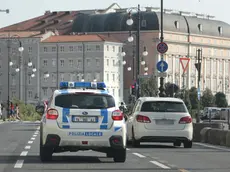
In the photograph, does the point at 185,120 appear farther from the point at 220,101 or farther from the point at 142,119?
the point at 220,101

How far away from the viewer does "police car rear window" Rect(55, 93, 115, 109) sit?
76.3 feet

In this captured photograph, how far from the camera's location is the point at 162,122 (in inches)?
1242

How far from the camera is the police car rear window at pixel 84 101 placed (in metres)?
23.3

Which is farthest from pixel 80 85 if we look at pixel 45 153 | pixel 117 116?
pixel 45 153

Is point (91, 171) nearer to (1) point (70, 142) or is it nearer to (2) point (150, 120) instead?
(1) point (70, 142)

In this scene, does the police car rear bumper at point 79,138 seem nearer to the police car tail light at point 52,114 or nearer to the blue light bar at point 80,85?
the police car tail light at point 52,114

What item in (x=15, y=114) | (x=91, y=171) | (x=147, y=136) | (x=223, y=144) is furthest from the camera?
(x=15, y=114)

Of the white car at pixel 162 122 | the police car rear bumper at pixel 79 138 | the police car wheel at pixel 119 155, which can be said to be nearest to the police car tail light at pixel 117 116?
the police car rear bumper at pixel 79 138

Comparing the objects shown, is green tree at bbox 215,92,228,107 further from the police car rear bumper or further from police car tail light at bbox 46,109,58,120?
police car tail light at bbox 46,109,58,120

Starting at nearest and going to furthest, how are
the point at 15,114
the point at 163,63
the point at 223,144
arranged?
the point at 223,144, the point at 163,63, the point at 15,114

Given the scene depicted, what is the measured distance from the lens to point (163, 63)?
46844 mm

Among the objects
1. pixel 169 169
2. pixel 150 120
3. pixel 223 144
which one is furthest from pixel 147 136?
pixel 169 169

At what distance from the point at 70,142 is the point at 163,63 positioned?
2378 centimetres

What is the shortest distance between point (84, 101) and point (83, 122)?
0.45 meters
